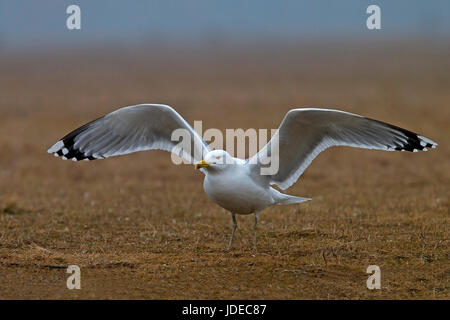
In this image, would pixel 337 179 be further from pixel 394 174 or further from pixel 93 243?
pixel 93 243

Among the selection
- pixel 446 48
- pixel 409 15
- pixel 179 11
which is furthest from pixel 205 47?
pixel 179 11

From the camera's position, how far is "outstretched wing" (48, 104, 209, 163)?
8008mm

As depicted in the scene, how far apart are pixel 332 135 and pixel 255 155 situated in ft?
2.94

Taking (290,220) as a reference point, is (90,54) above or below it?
above

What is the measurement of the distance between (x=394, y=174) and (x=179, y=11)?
161607mm

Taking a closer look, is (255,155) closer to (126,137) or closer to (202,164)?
(202,164)

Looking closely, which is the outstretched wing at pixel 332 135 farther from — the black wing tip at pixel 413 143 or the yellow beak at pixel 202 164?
the yellow beak at pixel 202 164

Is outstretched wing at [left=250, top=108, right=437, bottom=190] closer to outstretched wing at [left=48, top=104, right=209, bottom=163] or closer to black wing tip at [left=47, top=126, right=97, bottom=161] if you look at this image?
outstretched wing at [left=48, top=104, right=209, bottom=163]

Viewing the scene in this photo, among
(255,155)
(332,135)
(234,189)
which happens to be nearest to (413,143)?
(332,135)

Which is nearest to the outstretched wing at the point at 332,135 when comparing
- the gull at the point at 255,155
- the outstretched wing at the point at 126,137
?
the gull at the point at 255,155

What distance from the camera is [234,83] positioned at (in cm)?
4481

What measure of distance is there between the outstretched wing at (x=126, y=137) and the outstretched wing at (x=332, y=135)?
37.7 inches

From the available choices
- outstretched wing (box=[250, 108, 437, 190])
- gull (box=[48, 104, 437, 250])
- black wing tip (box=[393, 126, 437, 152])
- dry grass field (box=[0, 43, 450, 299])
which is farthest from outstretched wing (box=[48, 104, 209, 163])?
black wing tip (box=[393, 126, 437, 152])

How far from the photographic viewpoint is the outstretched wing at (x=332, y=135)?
7316 mm
